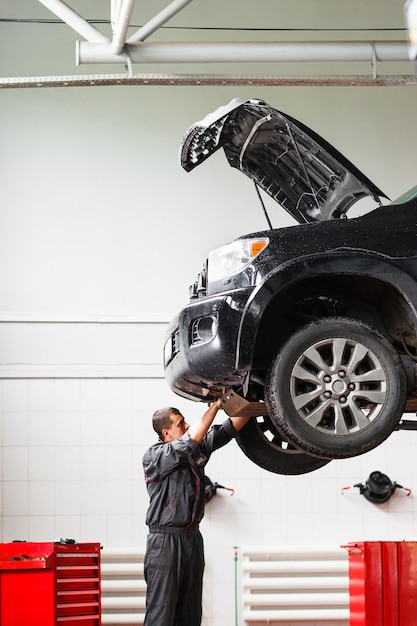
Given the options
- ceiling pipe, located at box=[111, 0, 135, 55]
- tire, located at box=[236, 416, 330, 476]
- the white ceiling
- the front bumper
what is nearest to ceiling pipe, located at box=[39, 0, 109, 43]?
ceiling pipe, located at box=[111, 0, 135, 55]

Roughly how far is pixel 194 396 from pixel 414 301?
60.5 inches

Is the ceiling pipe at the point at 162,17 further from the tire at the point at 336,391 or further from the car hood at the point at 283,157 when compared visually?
the tire at the point at 336,391

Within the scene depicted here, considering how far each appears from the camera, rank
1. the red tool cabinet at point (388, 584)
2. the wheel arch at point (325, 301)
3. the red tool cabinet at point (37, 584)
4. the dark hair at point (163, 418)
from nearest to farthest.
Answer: the wheel arch at point (325, 301), the red tool cabinet at point (37, 584), the red tool cabinet at point (388, 584), the dark hair at point (163, 418)

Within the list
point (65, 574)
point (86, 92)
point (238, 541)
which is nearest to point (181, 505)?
point (65, 574)

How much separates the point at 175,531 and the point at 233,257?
242 cm

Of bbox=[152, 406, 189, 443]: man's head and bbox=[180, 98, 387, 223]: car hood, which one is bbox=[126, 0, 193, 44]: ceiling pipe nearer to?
bbox=[180, 98, 387, 223]: car hood

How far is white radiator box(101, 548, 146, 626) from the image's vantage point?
802cm

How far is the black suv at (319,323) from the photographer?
4.23m

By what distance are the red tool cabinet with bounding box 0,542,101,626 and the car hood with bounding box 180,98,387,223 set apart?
2534mm

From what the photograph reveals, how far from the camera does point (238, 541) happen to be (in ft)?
27.5

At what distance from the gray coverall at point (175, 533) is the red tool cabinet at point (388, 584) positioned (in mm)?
1043

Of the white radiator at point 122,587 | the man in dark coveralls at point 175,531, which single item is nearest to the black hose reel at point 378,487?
the white radiator at point 122,587

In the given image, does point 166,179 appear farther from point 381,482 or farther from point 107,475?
point 381,482

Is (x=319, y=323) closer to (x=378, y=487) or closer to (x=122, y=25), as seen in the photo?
(x=122, y=25)
